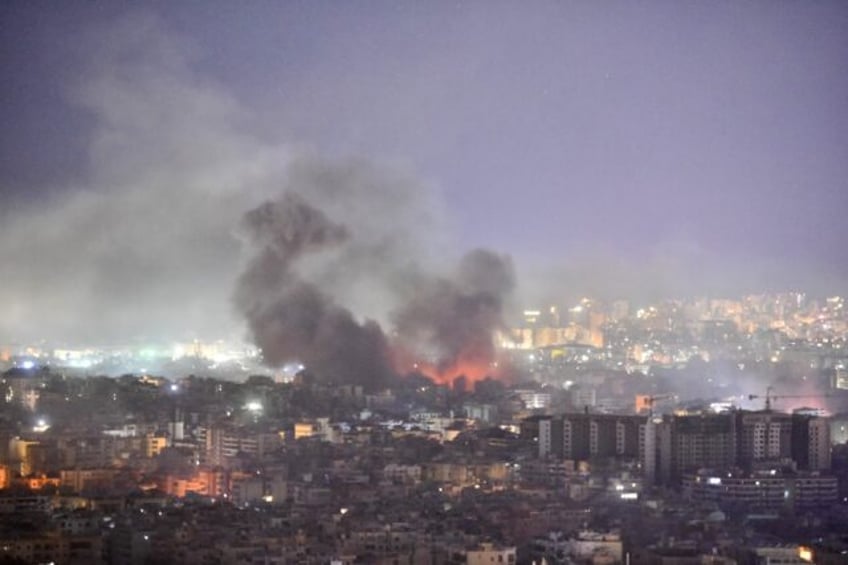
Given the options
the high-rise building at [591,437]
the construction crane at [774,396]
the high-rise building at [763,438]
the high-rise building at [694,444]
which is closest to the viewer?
the high-rise building at [694,444]

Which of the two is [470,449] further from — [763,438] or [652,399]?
[652,399]

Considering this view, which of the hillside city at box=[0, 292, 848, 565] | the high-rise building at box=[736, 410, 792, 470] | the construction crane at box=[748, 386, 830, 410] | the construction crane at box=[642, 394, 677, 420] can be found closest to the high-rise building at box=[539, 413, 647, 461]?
the hillside city at box=[0, 292, 848, 565]

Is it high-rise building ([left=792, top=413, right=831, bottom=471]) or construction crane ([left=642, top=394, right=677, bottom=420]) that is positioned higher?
construction crane ([left=642, top=394, right=677, bottom=420])

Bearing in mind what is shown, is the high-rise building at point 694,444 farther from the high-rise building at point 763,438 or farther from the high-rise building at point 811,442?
the high-rise building at point 811,442

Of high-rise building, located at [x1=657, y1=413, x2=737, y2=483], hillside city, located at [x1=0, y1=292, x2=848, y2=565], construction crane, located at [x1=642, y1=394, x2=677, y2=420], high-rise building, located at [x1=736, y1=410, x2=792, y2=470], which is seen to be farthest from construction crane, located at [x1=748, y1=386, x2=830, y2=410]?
high-rise building, located at [x1=657, y1=413, x2=737, y2=483]

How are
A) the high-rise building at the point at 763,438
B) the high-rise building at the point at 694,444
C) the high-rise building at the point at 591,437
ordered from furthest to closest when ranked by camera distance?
the high-rise building at the point at 591,437
the high-rise building at the point at 763,438
the high-rise building at the point at 694,444

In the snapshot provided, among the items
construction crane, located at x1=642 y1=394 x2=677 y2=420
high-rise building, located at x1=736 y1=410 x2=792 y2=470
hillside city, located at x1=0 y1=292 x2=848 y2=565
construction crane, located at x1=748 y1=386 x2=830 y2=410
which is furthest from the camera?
construction crane, located at x1=748 y1=386 x2=830 y2=410

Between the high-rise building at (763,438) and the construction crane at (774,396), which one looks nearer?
the high-rise building at (763,438)

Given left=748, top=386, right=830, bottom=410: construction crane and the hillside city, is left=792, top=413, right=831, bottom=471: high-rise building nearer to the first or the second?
the hillside city

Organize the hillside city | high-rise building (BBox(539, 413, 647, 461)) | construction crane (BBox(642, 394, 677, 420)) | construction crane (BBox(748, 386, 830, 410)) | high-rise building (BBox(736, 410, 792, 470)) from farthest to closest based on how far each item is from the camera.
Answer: construction crane (BBox(748, 386, 830, 410)), construction crane (BBox(642, 394, 677, 420)), high-rise building (BBox(539, 413, 647, 461)), high-rise building (BBox(736, 410, 792, 470)), the hillside city

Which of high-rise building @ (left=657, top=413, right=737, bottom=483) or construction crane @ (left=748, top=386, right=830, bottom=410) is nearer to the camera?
high-rise building @ (left=657, top=413, right=737, bottom=483)

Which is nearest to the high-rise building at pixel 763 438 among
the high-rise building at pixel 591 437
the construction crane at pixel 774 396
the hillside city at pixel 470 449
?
the hillside city at pixel 470 449

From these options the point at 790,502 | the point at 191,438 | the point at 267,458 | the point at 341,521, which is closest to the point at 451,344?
the point at 191,438
